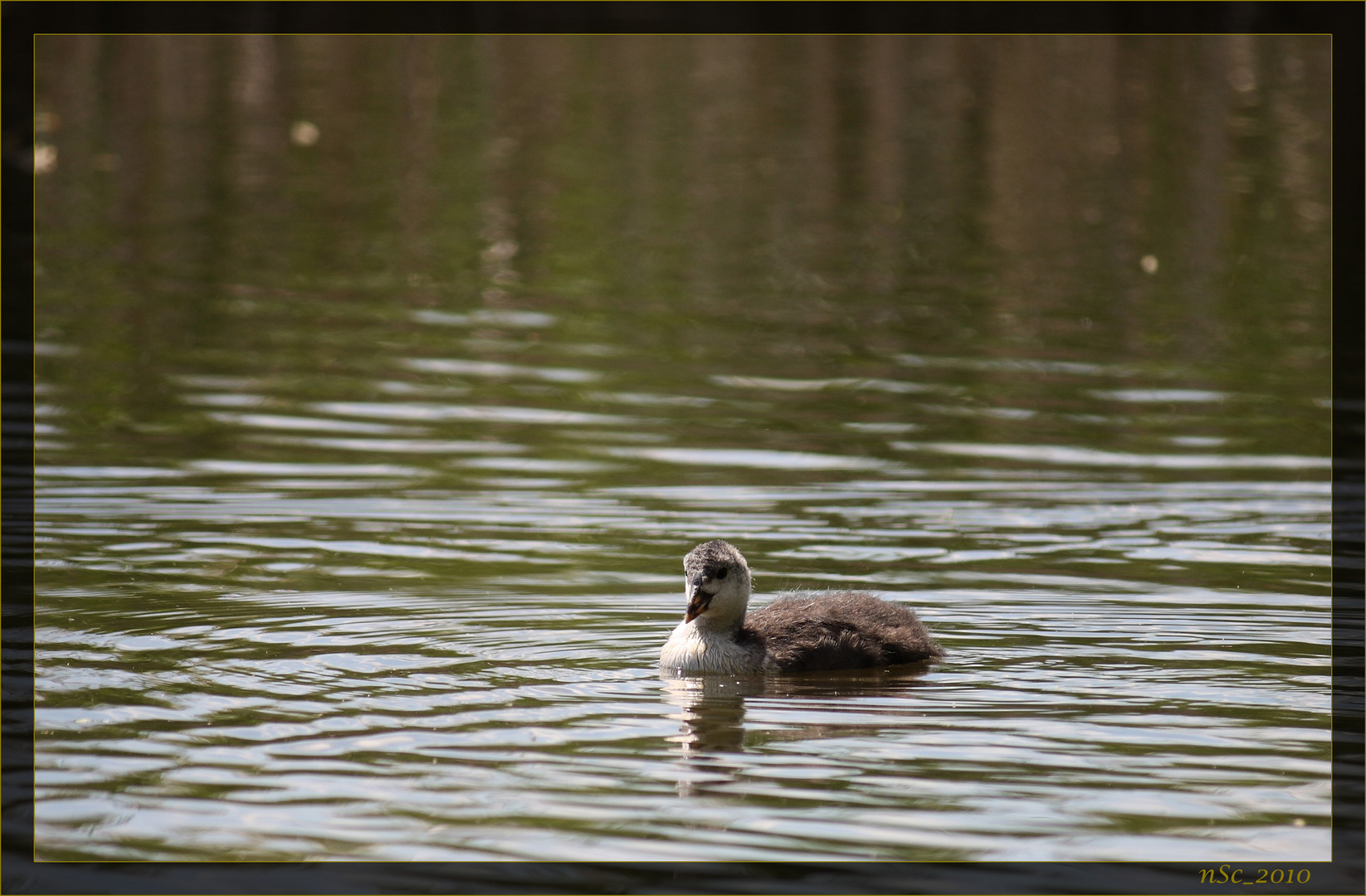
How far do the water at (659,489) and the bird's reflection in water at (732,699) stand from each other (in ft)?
0.10

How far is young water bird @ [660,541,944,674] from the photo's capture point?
30.6 feet

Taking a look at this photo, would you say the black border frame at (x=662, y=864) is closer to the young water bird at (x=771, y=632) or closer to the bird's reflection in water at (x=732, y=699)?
the bird's reflection in water at (x=732, y=699)

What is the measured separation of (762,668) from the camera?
9.49 m

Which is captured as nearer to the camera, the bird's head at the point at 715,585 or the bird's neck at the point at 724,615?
the bird's head at the point at 715,585

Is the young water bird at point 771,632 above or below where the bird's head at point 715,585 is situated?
below

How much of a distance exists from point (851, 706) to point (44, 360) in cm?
1043

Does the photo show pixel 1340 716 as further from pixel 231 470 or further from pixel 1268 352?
pixel 1268 352

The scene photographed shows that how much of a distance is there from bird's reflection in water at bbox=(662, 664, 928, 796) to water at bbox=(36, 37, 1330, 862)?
30 mm

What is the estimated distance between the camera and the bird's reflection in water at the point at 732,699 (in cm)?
791

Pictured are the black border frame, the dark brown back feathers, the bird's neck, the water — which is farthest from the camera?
the dark brown back feathers

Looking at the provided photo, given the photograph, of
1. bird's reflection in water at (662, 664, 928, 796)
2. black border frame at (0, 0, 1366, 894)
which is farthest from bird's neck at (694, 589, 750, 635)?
black border frame at (0, 0, 1366, 894)

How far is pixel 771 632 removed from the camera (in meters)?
9.62

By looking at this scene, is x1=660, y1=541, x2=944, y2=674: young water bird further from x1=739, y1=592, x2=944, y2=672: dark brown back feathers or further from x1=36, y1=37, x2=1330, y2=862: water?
x1=36, y1=37, x2=1330, y2=862: water

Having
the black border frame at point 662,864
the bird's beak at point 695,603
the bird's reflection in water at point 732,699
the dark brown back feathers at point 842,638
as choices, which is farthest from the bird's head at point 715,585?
the black border frame at point 662,864
